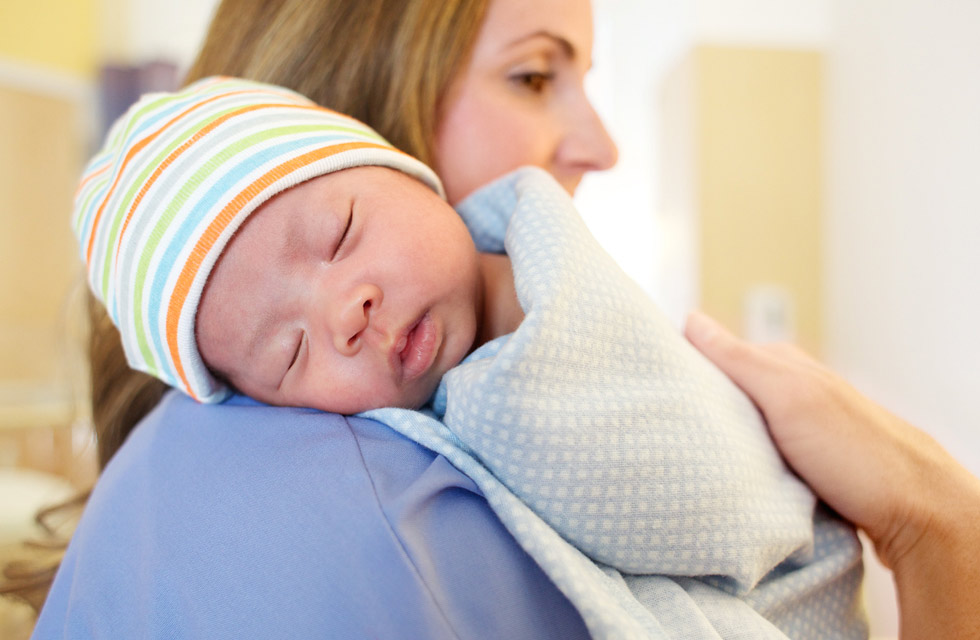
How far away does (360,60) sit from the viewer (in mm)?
934

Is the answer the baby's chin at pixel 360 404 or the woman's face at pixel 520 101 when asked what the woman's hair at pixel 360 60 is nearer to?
the woman's face at pixel 520 101

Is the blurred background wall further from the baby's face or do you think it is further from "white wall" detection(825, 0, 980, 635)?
the baby's face

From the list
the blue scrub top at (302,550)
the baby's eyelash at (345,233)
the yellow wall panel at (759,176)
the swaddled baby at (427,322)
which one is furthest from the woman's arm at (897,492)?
the yellow wall panel at (759,176)

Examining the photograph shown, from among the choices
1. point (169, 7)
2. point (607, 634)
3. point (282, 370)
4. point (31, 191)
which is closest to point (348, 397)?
point (282, 370)

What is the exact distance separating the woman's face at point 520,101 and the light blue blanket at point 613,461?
1.03 ft

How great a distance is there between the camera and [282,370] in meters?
0.75

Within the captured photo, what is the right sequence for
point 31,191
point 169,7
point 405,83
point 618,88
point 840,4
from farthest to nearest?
point 169,7, point 31,191, point 618,88, point 840,4, point 405,83

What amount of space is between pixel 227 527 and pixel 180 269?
0.32 metres

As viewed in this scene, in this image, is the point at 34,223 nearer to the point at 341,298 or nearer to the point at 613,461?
the point at 341,298

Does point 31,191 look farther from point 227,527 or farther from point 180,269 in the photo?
point 227,527

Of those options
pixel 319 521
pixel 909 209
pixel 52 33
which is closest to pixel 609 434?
pixel 319 521

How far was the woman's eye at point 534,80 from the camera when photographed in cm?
99

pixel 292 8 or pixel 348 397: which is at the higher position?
pixel 292 8

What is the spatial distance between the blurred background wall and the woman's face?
720 mm
